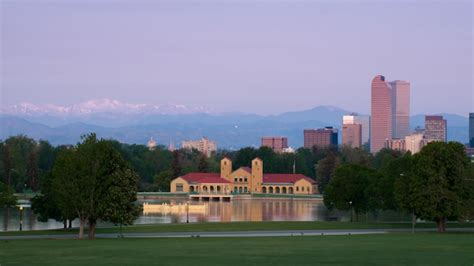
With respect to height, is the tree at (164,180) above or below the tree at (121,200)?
above

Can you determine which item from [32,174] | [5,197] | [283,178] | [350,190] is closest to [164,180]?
[283,178]

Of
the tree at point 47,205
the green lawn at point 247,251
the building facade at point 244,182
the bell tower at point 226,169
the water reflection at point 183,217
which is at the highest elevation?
the bell tower at point 226,169

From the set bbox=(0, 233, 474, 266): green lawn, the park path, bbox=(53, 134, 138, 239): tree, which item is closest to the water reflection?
bbox=(53, 134, 138, 239): tree

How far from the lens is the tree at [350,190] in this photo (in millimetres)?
89875

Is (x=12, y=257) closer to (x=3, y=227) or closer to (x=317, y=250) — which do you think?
(x=317, y=250)

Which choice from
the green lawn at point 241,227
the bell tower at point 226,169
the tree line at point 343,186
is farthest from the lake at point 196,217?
the bell tower at point 226,169

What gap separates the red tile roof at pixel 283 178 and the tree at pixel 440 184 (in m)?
107

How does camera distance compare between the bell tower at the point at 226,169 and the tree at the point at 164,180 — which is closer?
the tree at the point at 164,180

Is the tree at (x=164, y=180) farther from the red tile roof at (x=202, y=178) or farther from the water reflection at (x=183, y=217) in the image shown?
the water reflection at (x=183, y=217)

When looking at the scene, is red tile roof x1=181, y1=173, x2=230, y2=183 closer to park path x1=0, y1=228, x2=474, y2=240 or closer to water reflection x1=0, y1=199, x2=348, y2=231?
water reflection x1=0, y1=199, x2=348, y2=231

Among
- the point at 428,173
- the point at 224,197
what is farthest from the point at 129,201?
the point at 224,197

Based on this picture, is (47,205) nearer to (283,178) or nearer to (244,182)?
(283,178)

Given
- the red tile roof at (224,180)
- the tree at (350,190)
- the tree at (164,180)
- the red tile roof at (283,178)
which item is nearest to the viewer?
the tree at (350,190)

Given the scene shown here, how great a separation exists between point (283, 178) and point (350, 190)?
92508 mm
